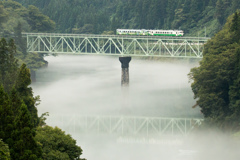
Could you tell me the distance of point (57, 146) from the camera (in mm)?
70312

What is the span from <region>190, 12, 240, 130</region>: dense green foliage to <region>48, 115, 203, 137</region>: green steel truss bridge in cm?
488

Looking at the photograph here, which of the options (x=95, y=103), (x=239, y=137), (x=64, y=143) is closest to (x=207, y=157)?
(x=239, y=137)

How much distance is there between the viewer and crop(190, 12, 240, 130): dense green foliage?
109m

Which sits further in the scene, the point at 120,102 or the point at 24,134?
the point at 120,102

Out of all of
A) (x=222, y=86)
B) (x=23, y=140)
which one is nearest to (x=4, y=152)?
(x=23, y=140)

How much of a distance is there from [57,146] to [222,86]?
165 ft

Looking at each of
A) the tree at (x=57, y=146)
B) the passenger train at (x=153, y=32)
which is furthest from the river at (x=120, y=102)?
the tree at (x=57, y=146)

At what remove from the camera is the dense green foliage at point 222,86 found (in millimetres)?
108812

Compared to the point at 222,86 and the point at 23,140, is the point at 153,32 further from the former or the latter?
the point at 23,140

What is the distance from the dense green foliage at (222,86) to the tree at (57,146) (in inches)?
1640

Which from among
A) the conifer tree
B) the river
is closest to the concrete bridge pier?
the river

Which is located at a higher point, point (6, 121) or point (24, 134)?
point (6, 121)

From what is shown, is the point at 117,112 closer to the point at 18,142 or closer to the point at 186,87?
the point at 186,87

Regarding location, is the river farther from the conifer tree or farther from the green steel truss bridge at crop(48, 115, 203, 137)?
the conifer tree
